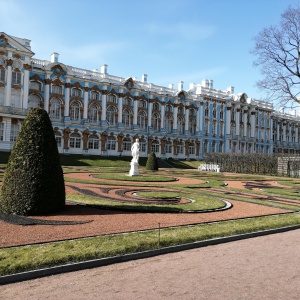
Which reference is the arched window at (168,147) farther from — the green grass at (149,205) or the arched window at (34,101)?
the green grass at (149,205)

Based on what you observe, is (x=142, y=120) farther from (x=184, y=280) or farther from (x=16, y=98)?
(x=184, y=280)

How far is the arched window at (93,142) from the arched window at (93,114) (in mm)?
2343

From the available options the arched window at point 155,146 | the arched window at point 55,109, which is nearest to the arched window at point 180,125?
the arched window at point 155,146

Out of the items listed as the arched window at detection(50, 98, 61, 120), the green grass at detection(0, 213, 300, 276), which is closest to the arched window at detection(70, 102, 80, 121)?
the arched window at detection(50, 98, 61, 120)

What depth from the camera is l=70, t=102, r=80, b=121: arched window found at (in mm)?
50831

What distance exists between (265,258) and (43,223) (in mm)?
5245

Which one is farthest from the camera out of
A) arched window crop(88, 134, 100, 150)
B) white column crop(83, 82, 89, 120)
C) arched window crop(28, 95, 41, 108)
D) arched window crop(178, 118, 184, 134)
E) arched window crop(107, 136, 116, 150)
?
arched window crop(178, 118, 184, 134)

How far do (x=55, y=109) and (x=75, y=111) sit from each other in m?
3.23

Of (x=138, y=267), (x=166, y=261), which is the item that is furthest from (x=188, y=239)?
(x=138, y=267)

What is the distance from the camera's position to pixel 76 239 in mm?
7266

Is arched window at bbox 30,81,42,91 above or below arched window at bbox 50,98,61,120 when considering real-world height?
above

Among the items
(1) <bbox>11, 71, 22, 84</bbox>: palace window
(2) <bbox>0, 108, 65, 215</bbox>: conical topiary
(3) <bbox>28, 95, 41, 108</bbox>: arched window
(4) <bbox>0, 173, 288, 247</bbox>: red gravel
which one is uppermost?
(1) <bbox>11, 71, 22, 84</bbox>: palace window

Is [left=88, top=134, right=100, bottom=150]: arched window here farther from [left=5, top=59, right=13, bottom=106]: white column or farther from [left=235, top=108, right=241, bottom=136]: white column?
[left=235, top=108, right=241, bottom=136]: white column

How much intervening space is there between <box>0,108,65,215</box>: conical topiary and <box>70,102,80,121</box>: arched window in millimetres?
41921
